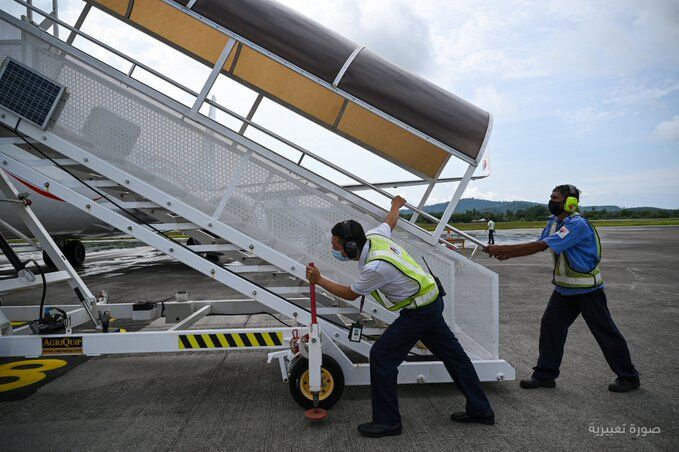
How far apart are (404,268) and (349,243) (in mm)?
473

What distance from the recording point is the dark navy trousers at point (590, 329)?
159 inches

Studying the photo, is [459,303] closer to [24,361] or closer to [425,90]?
[425,90]

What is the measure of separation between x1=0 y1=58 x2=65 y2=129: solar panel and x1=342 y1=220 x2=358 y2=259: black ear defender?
296 cm

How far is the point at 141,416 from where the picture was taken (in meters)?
3.67

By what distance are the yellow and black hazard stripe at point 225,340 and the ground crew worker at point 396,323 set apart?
0.89m

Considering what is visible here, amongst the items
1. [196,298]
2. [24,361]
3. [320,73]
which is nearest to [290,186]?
[320,73]

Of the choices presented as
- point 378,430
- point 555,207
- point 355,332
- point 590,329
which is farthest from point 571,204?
point 378,430

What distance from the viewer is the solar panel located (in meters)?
3.89

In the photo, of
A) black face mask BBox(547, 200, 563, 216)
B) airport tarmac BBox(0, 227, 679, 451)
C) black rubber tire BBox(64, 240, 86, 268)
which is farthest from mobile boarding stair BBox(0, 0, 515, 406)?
black rubber tire BBox(64, 240, 86, 268)

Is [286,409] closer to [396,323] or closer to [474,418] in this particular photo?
[396,323]

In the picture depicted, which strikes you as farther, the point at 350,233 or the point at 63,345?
the point at 63,345

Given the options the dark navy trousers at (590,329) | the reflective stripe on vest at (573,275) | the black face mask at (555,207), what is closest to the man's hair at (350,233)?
the black face mask at (555,207)

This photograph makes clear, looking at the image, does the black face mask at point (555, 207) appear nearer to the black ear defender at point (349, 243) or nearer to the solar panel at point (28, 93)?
the black ear defender at point (349, 243)

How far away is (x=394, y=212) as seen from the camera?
4109mm
